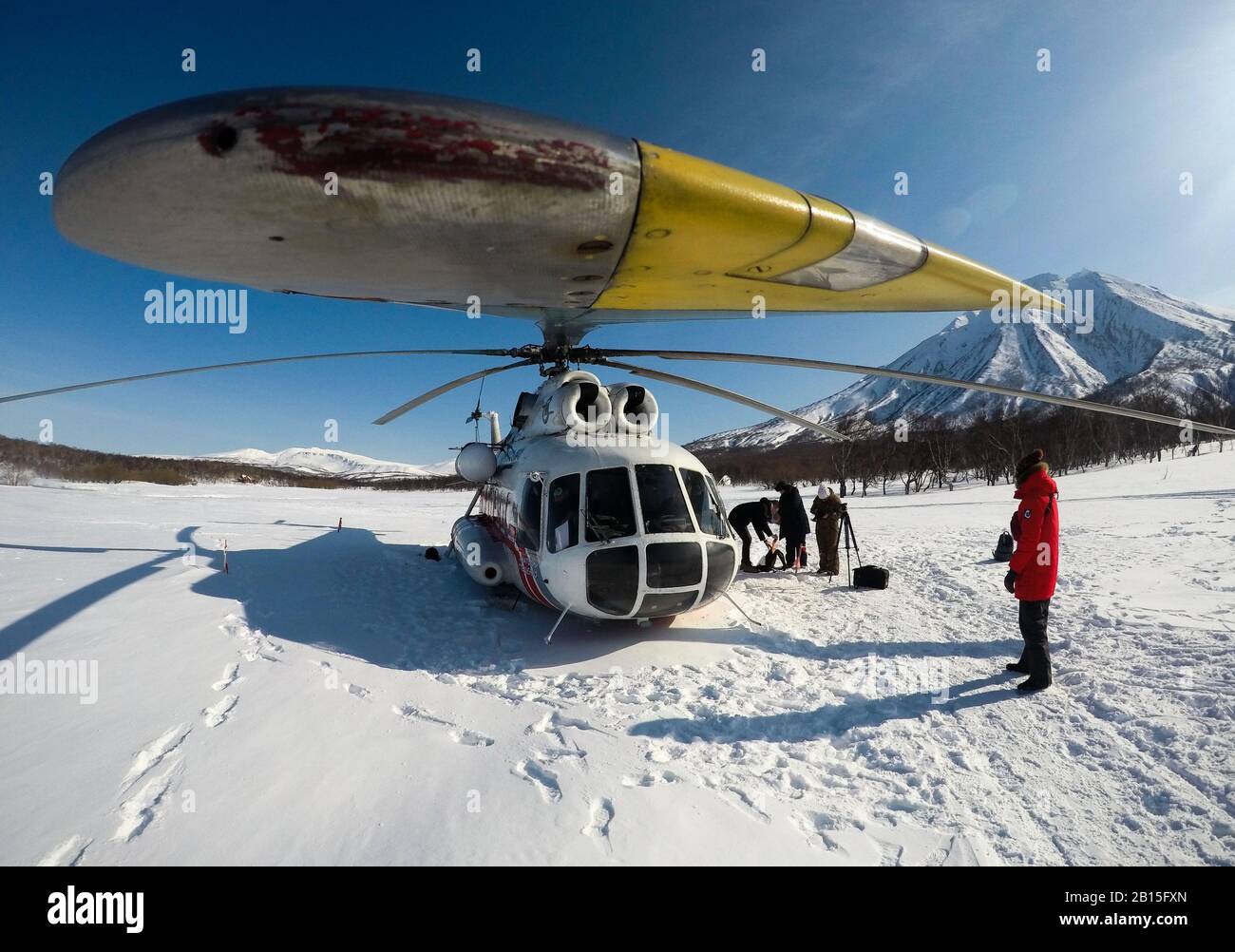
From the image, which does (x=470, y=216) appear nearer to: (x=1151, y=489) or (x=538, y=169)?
(x=538, y=169)

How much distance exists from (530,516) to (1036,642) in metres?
5.71

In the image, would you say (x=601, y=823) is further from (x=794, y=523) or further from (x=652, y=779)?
(x=794, y=523)

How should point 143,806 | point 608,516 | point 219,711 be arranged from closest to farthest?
1. point 143,806
2. point 219,711
3. point 608,516

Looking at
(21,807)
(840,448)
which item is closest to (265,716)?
(21,807)

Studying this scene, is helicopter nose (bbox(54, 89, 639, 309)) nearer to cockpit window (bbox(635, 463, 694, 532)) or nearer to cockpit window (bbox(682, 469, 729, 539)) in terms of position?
cockpit window (bbox(635, 463, 694, 532))

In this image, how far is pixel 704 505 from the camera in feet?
22.3

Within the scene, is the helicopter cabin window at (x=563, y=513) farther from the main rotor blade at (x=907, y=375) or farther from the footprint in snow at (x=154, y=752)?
the footprint in snow at (x=154, y=752)

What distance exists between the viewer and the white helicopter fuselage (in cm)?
608

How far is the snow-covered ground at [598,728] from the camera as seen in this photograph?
3193mm

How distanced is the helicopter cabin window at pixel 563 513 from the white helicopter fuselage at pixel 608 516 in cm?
1

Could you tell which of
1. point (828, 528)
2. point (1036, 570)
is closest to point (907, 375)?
point (1036, 570)

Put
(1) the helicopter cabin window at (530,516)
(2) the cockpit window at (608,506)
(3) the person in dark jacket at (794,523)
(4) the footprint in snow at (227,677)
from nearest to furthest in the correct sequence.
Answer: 1. (4) the footprint in snow at (227,677)
2. (2) the cockpit window at (608,506)
3. (1) the helicopter cabin window at (530,516)
4. (3) the person in dark jacket at (794,523)

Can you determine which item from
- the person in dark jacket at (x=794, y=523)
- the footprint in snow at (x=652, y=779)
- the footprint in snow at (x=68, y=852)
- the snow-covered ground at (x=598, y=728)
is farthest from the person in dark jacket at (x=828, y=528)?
the footprint in snow at (x=68, y=852)

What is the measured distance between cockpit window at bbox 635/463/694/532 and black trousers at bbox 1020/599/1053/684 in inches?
137
